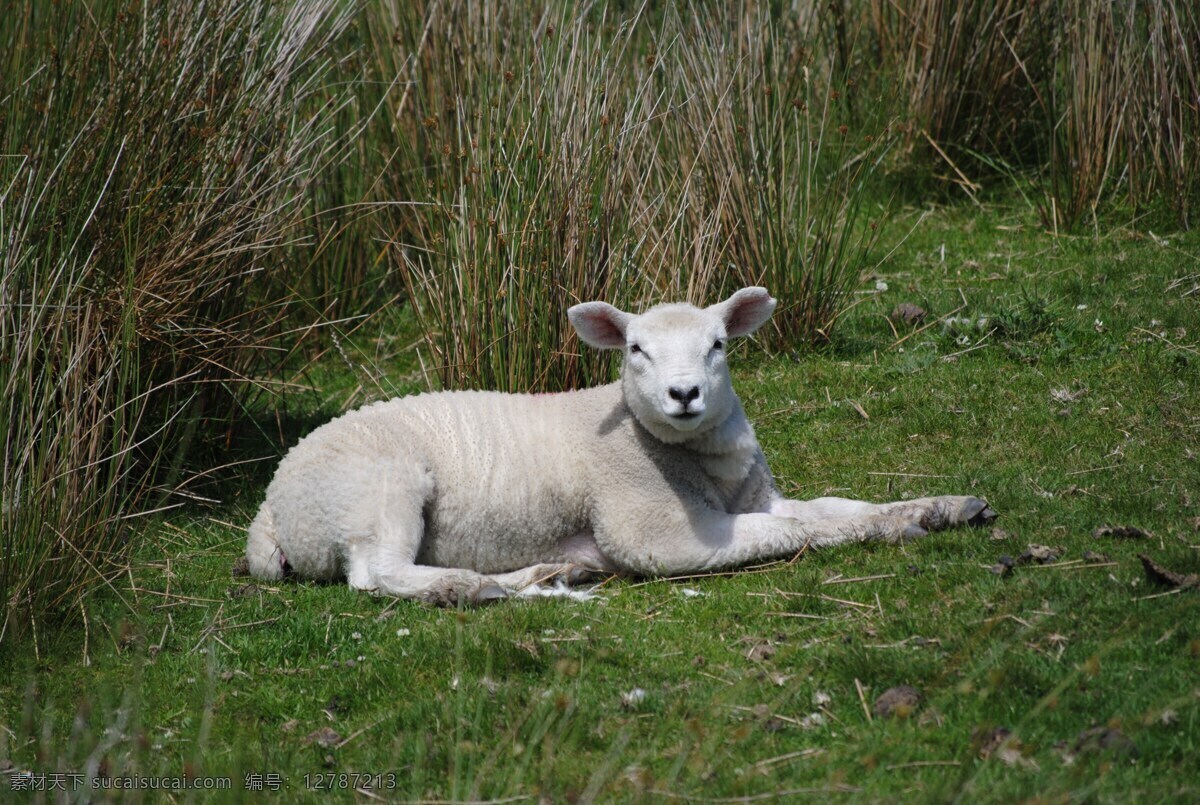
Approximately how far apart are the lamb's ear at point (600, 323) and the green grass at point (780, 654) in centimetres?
106

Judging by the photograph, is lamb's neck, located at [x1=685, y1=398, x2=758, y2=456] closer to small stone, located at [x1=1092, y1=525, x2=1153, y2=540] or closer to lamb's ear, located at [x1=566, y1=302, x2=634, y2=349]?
lamb's ear, located at [x1=566, y1=302, x2=634, y2=349]

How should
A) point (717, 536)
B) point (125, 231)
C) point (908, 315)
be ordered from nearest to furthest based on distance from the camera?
point (717, 536) → point (125, 231) → point (908, 315)

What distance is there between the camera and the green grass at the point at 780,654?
11.5 ft

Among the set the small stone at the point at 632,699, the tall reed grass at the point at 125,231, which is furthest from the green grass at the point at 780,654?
the tall reed grass at the point at 125,231

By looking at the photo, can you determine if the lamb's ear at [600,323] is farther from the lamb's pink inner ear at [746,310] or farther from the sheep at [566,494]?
the lamb's pink inner ear at [746,310]

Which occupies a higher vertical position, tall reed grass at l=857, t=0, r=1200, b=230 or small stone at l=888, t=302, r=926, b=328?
tall reed grass at l=857, t=0, r=1200, b=230

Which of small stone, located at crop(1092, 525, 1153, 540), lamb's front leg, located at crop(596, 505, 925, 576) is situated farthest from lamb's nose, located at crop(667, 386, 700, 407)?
small stone, located at crop(1092, 525, 1153, 540)

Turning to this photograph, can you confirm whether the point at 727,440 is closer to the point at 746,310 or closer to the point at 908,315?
the point at 746,310

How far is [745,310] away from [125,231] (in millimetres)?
2857

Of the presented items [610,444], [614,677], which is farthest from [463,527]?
[614,677]

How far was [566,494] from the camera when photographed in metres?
5.36


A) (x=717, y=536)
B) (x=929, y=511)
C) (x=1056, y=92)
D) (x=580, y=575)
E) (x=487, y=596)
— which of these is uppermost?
(x=1056, y=92)

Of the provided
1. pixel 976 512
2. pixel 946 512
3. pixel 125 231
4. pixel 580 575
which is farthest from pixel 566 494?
pixel 125 231

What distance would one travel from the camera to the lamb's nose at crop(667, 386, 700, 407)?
4.82 meters
